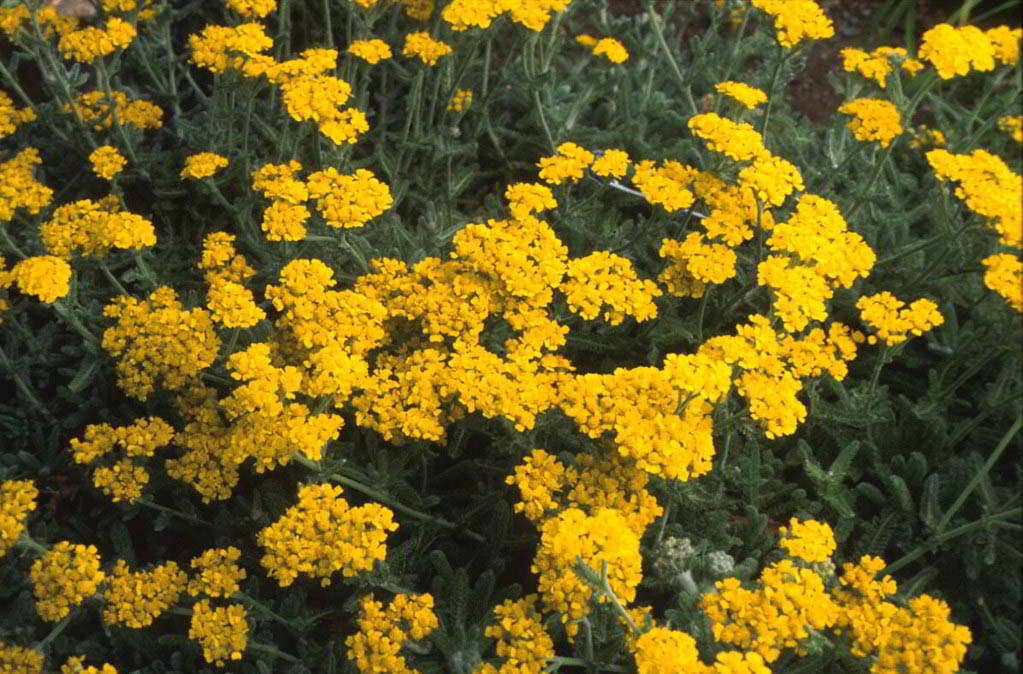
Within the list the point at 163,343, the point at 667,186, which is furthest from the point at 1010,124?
the point at 163,343

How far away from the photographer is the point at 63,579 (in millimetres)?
2273

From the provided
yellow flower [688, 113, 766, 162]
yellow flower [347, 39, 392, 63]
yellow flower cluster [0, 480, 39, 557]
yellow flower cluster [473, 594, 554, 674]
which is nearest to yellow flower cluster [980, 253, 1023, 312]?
yellow flower [688, 113, 766, 162]

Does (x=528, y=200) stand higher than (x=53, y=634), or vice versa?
(x=528, y=200)

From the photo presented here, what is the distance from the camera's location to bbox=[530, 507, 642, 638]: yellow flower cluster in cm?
200

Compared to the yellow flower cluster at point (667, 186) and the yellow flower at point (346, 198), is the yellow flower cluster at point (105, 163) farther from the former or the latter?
the yellow flower cluster at point (667, 186)

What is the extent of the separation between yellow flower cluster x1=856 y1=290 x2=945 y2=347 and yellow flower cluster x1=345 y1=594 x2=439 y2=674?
1.37 meters

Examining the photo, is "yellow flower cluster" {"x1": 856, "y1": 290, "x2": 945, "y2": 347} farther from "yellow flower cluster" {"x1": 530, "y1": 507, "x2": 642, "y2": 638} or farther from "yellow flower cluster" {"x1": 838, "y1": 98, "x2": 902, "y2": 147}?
"yellow flower cluster" {"x1": 530, "y1": 507, "x2": 642, "y2": 638}

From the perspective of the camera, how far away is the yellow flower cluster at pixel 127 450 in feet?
8.40

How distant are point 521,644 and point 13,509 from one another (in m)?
1.31

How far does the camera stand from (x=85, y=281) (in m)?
3.14

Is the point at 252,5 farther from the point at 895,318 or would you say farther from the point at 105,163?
the point at 895,318

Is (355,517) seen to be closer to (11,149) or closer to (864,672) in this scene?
(864,672)

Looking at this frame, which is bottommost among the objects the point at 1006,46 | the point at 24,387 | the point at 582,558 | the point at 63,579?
the point at 24,387

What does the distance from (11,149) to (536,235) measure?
241cm
